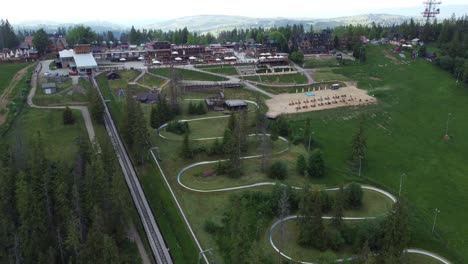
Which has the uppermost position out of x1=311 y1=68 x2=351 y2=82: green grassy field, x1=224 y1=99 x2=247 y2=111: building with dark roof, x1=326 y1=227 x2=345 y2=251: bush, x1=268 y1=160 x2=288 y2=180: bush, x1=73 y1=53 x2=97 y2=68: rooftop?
x1=73 y1=53 x2=97 y2=68: rooftop

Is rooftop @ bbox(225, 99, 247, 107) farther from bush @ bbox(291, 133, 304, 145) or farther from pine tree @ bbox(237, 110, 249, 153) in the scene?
pine tree @ bbox(237, 110, 249, 153)

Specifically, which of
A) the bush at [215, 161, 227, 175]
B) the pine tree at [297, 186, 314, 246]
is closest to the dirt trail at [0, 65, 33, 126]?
the bush at [215, 161, 227, 175]

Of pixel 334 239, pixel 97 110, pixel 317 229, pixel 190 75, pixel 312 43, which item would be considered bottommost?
pixel 334 239

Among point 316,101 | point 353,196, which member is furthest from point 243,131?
point 316,101

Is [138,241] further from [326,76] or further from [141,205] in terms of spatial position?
[326,76]

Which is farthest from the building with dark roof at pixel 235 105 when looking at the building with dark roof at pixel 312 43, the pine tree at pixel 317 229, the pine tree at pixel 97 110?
the building with dark roof at pixel 312 43

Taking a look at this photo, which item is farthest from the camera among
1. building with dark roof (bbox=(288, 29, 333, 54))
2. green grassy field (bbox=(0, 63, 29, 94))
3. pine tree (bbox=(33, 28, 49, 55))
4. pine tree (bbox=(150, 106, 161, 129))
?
building with dark roof (bbox=(288, 29, 333, 54))
